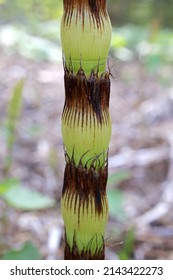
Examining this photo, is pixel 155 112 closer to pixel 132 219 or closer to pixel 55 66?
pixel 132 219

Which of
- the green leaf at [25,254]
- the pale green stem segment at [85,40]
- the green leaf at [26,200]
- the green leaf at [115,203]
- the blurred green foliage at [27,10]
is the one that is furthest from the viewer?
the blurred green foliage at [27,10]

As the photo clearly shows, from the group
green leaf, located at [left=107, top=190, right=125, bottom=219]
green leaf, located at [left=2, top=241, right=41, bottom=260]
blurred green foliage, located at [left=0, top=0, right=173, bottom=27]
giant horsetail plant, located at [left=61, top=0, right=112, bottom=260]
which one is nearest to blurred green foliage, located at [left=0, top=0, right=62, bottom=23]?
blurred green foliage, located at [left=0, top=0, right=173, bottom=27]

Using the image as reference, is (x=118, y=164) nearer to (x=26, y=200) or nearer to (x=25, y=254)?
(x=26, y=200)

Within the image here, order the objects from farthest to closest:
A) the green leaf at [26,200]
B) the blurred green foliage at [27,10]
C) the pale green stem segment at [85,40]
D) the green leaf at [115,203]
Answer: the blurred green foliage at [27,10], the green leaf at [115,203], the green leaf at [26,200], the pale green stem segment at [85,40]

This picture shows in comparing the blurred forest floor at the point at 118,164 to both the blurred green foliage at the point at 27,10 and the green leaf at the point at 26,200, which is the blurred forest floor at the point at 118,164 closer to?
the green leaf at the point at 26,200

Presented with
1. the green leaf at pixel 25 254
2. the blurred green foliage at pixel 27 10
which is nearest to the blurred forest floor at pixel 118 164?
the green leaf at pixel 25 254

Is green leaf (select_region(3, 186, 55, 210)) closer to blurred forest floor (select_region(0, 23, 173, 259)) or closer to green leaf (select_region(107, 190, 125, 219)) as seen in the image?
blurred forest floor (select_region(0, 23, 173, 259))
